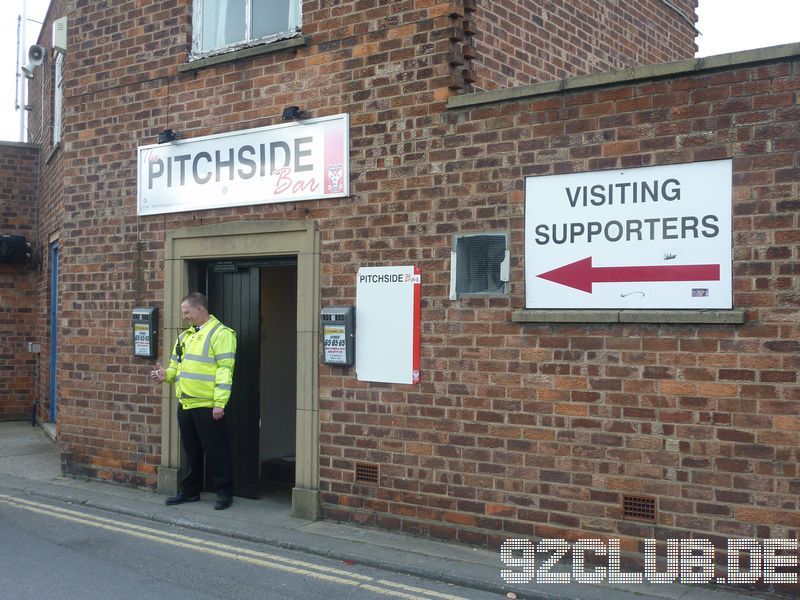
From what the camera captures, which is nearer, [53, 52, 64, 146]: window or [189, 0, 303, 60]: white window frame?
[189, 0, 303, 60]: white window frame

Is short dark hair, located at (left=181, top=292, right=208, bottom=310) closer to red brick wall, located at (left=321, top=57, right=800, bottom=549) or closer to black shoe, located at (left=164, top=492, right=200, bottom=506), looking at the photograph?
red brick wall, located at (left=321, top=57, right=800, bottom=549)

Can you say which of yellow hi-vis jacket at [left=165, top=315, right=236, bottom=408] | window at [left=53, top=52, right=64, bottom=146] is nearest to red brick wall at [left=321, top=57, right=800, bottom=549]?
yellow hi-vis jacket at [left=165, top=315, right=236, bottom=408]

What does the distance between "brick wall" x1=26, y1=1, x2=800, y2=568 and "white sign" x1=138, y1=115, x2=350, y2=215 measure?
0.45 feet

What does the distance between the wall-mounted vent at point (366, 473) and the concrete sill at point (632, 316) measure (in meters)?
1.92

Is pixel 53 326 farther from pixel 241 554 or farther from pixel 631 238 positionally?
pixel 631 238

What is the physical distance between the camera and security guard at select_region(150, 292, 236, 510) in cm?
852

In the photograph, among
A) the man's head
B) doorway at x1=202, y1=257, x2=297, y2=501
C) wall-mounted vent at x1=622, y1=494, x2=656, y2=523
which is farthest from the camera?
doorway at x1=202, y1=257, x2=297, y2=501

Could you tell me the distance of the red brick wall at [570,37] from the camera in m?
8.15


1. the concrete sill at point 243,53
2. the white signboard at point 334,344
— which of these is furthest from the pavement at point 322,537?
the concrete sill at point 243,53

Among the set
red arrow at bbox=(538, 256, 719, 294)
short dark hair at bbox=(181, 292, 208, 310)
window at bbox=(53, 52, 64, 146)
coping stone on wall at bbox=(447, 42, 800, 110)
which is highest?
window at bbox=(53, 52, 64, 146)

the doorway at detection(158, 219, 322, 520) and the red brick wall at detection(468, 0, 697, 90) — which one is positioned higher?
the red brick wall at detection(468, 0, 697, 90)

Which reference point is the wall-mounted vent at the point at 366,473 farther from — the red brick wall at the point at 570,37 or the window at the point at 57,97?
the window at the point at 57,97

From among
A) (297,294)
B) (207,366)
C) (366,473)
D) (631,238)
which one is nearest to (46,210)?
(207,366)

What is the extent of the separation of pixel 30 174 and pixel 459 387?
1075 cm
